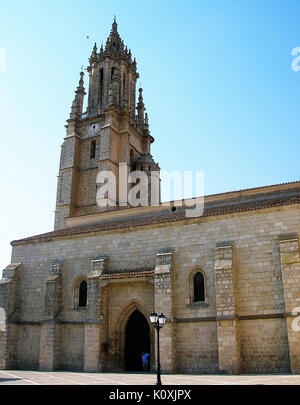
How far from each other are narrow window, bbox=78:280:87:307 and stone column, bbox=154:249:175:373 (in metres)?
4.90

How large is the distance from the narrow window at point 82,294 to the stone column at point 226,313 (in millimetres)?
7883

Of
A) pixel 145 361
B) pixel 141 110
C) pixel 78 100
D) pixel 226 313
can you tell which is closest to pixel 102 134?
pixel 78 100

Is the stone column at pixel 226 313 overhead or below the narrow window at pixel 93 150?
below

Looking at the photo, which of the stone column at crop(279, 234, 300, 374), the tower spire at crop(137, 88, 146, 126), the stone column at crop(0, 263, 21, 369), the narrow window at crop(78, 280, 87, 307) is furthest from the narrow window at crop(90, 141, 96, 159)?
the stone column at crop(279, 234, 300, 374)

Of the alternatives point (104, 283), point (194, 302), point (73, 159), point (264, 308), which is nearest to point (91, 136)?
point (73, 159)

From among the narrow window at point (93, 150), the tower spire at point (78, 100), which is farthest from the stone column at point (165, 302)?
the tower spire at point (78, 100)

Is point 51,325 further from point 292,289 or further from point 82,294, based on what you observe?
point 292,289

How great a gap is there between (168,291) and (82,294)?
5.80 metres

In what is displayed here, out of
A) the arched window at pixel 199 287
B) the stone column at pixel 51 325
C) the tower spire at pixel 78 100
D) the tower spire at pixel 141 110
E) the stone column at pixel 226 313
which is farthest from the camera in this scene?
the tower spire at pixel 141 110

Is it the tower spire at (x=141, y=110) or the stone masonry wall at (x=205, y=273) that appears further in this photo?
the tower spire at (x=141, y=110)

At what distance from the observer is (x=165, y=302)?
1845cm

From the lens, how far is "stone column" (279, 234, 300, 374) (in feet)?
51.1

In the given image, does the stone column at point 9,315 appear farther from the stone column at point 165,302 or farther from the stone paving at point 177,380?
the stone column at point 165,302

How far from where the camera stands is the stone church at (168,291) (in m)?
16.8
